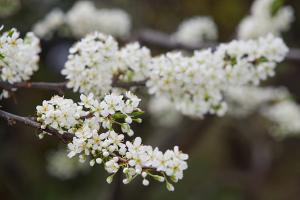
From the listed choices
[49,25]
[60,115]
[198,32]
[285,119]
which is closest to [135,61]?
[60,115]

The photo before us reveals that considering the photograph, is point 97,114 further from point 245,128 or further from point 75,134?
point 245,128

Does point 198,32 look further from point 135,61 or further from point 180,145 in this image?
point 135,61

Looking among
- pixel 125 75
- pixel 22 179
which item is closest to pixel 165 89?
pixel 125 75

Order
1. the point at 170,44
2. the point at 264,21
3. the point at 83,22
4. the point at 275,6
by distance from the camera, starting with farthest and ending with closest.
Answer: the point at 170,44
the point at 83,22
the point at 264,21
the point at 275,6

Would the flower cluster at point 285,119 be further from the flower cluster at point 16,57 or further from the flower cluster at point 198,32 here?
the flower cluster at point 16,57

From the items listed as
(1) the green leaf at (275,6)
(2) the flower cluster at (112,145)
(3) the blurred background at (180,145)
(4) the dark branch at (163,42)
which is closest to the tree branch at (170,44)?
(4) the dark branch at (163,42)

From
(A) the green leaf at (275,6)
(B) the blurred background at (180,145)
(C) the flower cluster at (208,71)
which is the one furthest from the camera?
(B) the blurred background at (180,145)
